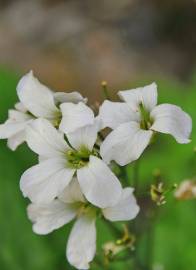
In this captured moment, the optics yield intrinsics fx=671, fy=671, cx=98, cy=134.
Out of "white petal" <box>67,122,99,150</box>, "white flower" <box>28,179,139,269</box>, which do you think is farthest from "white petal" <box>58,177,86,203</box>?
"white petal" <box>67,122,99,150</box>

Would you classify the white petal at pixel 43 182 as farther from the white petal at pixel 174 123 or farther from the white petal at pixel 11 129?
the white petal at pixel 174 123

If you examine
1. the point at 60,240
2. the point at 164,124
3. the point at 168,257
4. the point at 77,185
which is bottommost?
the point at 168,257

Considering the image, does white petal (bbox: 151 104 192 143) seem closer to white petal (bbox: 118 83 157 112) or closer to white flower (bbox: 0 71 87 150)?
white petal (bbox: 118 83 157 112)

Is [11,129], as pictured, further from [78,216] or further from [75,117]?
[78,216]

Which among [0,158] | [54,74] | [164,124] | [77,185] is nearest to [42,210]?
[77,185]

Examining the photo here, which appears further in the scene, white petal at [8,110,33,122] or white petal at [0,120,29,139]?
white petal at [8,110,33,122]

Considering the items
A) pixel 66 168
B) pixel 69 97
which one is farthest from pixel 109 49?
pixel 66 168

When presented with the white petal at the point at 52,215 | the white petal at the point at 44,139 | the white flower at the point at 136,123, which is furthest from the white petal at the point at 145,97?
the white petal at the point at 52,215

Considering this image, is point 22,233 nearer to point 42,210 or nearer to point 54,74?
point 42,210
